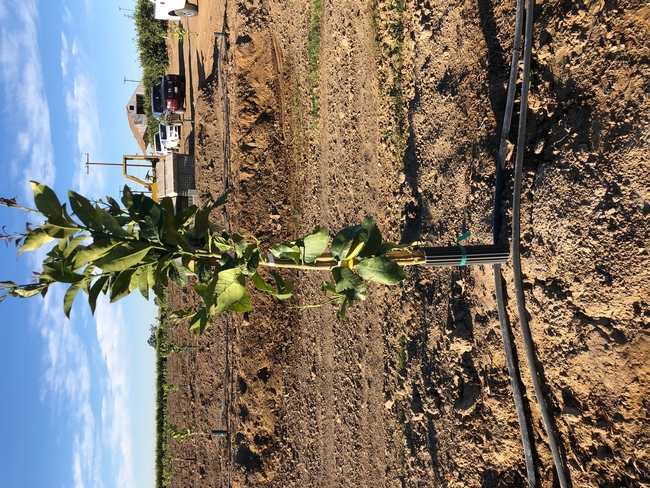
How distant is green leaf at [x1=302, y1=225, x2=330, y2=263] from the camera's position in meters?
2.99

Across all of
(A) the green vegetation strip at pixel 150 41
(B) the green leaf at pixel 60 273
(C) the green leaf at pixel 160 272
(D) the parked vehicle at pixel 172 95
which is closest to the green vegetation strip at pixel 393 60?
(C) the green leaf at pixel 160 272

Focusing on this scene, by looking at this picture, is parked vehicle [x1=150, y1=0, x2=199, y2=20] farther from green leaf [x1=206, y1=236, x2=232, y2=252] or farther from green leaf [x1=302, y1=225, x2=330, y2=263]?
green leaf [x1=302, y1=225, x2=330, y2=263]

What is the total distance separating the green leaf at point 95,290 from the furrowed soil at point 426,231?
3531 mm

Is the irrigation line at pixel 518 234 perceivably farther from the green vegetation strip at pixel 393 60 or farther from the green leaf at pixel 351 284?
the green vegetation strip at pixel 393 60

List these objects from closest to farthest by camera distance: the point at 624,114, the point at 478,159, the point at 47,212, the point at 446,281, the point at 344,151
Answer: the point at 47,212 → the point at 624,114 → the point at 478,159 → the point at 446,281 → the point at 344,151

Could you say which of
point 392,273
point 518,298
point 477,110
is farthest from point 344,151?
point 392,273

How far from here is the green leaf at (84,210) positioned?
2.81 metres

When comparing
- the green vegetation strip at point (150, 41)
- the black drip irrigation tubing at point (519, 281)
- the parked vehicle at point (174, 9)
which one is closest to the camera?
the black drip irrigation tubing at point (519, 281)

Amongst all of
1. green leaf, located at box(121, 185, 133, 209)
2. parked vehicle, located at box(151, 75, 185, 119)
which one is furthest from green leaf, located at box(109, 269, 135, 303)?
parked vehicle, located at box(151, 75, 185, 119)

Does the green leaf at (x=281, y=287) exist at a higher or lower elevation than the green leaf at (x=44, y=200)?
lower

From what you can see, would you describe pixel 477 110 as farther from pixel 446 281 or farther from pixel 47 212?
pixel 47 212

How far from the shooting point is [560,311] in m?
4.14

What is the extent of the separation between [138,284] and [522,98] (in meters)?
3.65

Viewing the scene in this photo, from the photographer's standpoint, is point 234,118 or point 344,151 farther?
point 234,118
